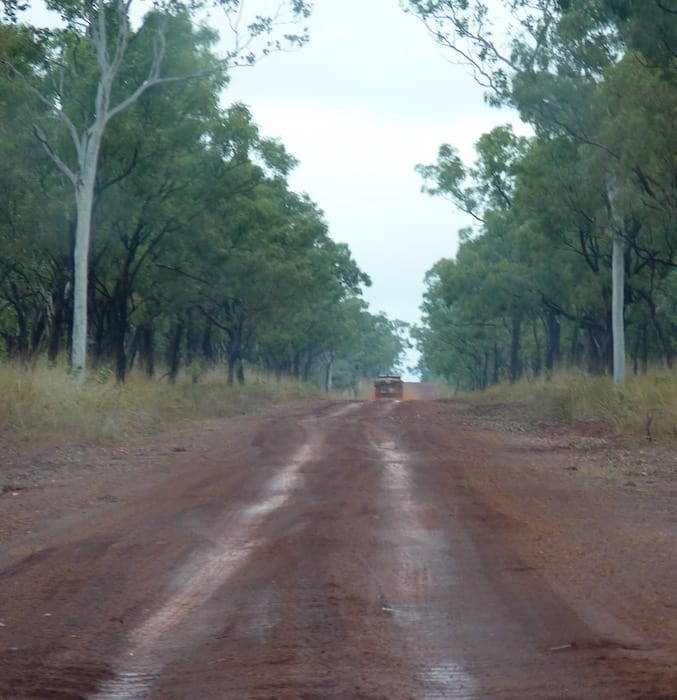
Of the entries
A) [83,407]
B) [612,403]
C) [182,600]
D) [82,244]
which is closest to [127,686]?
[182,600]

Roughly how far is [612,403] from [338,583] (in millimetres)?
17866

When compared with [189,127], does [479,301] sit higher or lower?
lower

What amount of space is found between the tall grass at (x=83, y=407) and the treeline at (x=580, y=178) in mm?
10578

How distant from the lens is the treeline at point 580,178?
22578 mm

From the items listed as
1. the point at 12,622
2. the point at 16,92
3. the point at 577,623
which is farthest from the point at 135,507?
the point at 16,92

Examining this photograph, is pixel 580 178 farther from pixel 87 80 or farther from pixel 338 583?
pixel 338 583

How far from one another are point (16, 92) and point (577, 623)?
78.8 feet

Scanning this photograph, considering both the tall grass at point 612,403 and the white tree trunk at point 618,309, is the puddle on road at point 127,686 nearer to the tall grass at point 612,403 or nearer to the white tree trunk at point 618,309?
the tall grass at point 612,403

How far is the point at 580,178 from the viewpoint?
2955 centimetres

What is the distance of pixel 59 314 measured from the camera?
3416 centimetres

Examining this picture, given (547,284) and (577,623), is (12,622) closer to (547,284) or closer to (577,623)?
(577,623)

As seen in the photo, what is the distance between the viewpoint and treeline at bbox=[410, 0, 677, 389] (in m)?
22.6

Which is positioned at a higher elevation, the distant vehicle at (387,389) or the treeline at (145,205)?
the treeline at (145,205)

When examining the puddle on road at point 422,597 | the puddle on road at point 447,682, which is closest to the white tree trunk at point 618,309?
the puddle on road at point 422,597
